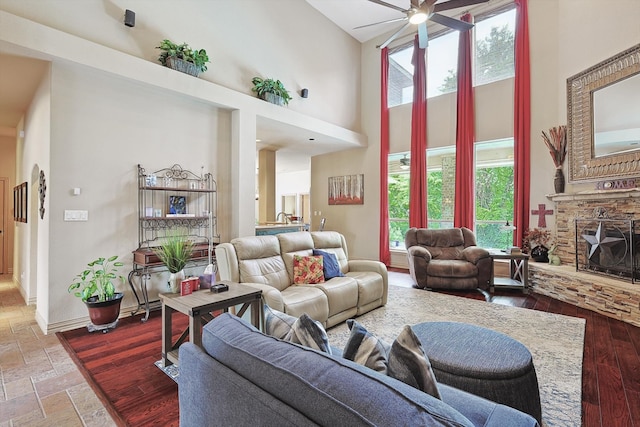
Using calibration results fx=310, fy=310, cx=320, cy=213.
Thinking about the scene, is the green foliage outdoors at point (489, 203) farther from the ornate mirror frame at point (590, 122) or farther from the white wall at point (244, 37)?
the white wall at point (244, 37)

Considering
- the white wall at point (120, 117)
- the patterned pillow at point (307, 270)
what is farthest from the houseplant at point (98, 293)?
the patterned pillow at point (307, 270)

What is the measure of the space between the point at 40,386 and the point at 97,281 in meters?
1.37

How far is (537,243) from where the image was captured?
4941mm

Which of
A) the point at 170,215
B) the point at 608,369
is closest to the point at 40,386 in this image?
the point at 170,215

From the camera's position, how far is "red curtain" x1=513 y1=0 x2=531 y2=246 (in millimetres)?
5156

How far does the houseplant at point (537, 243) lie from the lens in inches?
192

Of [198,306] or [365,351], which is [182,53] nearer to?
[198,306]

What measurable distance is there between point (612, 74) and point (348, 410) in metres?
5.34

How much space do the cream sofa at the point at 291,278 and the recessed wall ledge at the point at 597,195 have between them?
300cm

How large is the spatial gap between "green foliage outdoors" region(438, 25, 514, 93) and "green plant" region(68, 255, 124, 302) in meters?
6.56

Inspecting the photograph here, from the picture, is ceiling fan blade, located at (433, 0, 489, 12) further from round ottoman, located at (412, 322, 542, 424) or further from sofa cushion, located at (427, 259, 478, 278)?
round ottoman, located at (412, 322, 542, 424)

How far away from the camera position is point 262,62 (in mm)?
5262

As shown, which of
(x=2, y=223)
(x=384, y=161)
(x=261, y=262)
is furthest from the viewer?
(x=384, y=161)

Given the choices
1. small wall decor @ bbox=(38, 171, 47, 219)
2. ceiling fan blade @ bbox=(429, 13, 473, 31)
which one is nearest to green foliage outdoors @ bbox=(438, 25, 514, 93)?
ceiling fan blade @ bbox=(429, 13, 473, 31)
